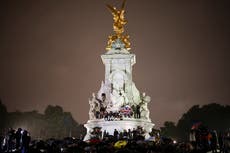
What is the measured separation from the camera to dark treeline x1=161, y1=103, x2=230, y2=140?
66.1 meters

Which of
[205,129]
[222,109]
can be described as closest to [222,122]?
[222,109]

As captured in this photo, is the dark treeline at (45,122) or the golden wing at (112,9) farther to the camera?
the dark treeline at (45,122)

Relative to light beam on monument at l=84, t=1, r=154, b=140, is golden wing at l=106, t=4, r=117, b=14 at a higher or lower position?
higher

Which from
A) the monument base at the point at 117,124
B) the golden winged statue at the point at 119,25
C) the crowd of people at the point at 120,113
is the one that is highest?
the golden winged statue at the point at 119,25

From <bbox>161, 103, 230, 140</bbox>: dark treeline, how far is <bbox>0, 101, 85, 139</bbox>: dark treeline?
2297cm

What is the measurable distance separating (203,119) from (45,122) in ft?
122

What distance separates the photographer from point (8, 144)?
18828 millimetres

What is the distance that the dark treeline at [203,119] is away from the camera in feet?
217

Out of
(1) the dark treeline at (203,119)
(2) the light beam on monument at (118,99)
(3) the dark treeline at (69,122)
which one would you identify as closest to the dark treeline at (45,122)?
(3) the dark treeline at (69,122)

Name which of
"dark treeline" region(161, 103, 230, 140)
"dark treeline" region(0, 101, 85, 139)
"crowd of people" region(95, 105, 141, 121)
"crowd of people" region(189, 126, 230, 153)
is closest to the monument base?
"crowd of people" region(95, 105, 141, 121)

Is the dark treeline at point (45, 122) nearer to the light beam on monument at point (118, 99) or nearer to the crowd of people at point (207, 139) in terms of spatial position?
the light beam on monument at point (118, 99)

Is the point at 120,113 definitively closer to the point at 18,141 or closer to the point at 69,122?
the point at 18,141

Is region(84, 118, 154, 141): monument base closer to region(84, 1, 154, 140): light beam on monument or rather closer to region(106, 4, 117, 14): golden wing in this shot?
region(84, 1, 154, 140): light beam on monument

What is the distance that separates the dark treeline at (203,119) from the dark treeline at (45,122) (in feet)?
75.4
